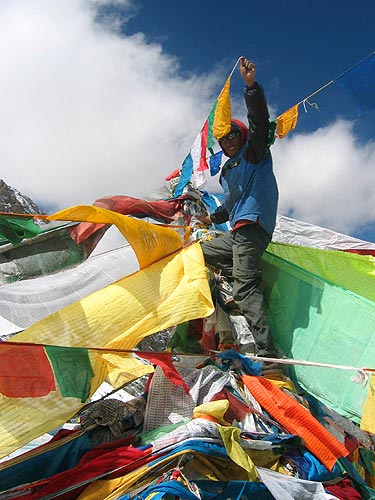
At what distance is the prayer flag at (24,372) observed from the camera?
2.40 meters

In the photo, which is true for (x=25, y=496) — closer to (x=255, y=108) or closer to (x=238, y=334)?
(x=238, y=334)

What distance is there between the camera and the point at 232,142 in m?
4.18

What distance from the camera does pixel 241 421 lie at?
310cm

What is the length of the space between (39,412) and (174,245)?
1.79 m

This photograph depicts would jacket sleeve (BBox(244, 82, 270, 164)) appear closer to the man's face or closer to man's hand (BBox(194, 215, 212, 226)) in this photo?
the man's face

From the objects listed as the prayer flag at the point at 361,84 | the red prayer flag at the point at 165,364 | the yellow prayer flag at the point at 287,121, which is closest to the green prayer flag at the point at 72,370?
the red prayer flag at the point at 165,364

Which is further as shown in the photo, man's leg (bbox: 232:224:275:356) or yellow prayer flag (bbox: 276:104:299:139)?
yellow prayer flag (bbox: 276:104:299:139)

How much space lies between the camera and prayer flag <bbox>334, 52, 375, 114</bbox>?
16.3 feet

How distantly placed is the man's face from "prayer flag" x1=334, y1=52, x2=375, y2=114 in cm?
171

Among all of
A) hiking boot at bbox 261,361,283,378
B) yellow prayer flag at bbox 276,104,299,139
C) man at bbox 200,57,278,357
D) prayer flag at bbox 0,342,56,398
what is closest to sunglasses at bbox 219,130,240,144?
man at bbox 200,57,278,357

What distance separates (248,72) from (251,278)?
1.63 metres

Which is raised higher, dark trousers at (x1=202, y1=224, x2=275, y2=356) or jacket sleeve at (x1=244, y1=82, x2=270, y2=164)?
jacket sleeve at (x1=244, y1=82, x2=270, y2=164)

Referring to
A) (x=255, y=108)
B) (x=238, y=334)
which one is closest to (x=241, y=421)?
(x=238, y=334)

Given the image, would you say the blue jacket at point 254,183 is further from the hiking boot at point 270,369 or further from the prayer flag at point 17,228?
the prayer flag at point 17,228
